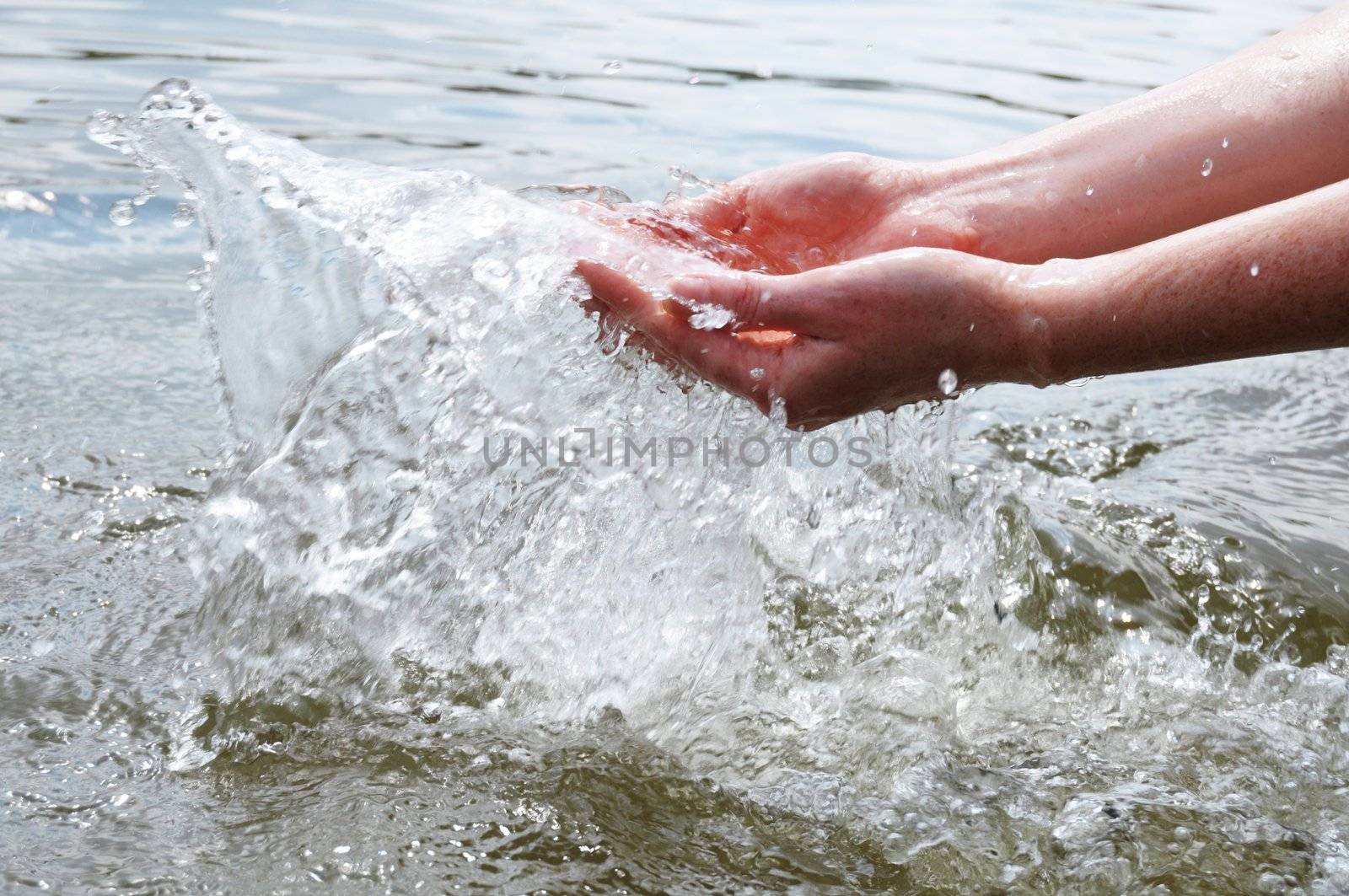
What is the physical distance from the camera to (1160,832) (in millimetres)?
1805

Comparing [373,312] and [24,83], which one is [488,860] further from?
[24,83]

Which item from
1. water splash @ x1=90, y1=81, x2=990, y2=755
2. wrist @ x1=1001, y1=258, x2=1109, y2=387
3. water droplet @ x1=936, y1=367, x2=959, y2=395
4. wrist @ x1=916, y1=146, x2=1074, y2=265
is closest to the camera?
wrist @ x1=1001, y1=258, x2=1109, y2=387

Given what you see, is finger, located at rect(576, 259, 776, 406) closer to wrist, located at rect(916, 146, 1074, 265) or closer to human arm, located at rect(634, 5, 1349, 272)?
human arm, located at rect(634, 5, 1349, 272)

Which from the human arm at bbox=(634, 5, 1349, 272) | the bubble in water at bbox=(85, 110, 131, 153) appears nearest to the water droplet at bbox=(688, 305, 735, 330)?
the human arm at bbox=(634, 5, 1349, 272)

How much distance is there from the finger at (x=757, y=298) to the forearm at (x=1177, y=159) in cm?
64

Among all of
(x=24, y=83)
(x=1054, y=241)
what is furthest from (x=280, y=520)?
(x=24, y=83)

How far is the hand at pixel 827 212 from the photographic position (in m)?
2.46

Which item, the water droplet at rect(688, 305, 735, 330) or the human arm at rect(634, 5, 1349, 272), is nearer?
the water droplet at rect(688, 305, 735, 330)

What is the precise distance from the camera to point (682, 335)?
2.00 meters

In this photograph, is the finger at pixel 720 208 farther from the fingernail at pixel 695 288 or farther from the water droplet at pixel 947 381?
the water droplet at pixel 947 381

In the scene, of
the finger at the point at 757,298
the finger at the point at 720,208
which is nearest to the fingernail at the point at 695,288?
the finger at the point at 757,298

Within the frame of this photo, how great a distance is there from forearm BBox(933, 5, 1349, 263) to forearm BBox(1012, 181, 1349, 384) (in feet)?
1.69

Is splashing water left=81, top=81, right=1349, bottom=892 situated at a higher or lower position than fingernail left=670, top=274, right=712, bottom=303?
lower

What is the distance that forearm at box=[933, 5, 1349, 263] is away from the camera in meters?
2.28
